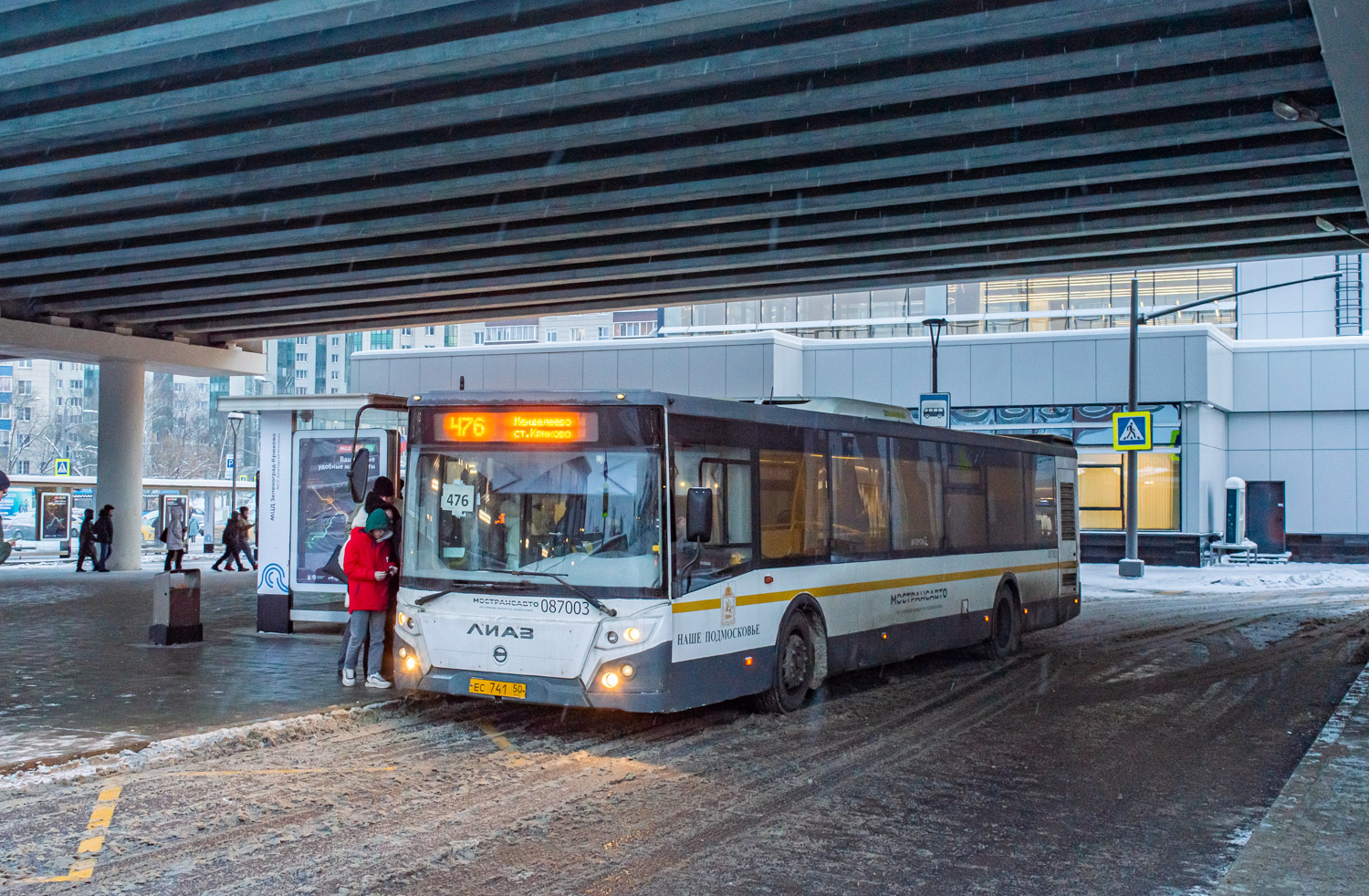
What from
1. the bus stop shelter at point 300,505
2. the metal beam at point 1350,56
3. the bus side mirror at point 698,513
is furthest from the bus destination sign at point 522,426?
the metal beam at point 1350,56

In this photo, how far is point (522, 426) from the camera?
31.6 feet

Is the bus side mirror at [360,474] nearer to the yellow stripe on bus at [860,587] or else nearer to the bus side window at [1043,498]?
the yellow stripe on bus at [860,587]

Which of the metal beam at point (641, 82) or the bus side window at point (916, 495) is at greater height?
the metal beam at point (641, 82)

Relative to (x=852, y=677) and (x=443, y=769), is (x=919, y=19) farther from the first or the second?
(x=443, y=769)

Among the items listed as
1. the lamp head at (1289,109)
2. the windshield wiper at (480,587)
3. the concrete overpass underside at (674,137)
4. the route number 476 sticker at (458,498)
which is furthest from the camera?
the lamp head at (1289,109)

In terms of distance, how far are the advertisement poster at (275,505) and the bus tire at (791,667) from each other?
7520 millimetres

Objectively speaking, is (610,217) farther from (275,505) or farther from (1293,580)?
(1293,580)

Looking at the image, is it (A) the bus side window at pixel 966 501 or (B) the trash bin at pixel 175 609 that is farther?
(B) the trash bin at pixel 175 609

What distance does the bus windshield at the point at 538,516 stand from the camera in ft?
30.5

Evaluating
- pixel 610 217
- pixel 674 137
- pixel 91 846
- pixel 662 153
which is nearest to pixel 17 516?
pixel 610 217

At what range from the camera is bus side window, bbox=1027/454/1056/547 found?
1625 centimetres

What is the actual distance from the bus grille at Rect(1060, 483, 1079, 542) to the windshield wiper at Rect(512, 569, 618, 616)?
32.0ft

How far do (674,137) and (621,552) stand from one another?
8299 mm

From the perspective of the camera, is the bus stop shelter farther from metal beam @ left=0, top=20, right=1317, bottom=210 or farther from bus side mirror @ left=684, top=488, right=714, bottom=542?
bus side mirror @ left=684, top=488, right=714, bottom=542
